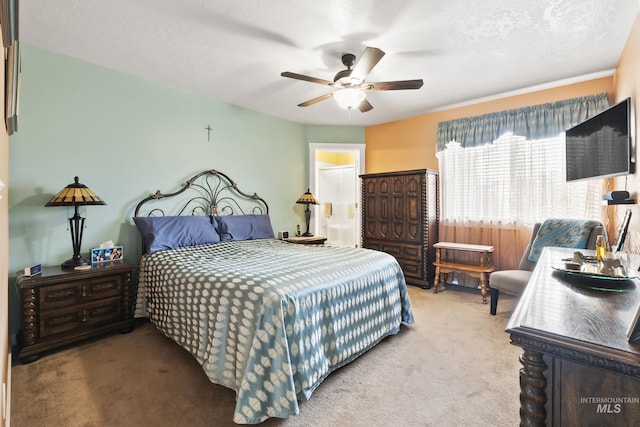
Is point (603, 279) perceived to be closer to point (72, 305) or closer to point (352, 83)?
point (352, 83)

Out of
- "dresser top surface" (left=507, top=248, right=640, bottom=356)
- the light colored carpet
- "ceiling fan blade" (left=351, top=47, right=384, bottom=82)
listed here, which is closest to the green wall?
the light colored carpet

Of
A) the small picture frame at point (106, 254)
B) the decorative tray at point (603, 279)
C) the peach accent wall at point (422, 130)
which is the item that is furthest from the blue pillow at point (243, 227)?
the decorative tray at point (603, 279)

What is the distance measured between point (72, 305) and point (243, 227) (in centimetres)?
190

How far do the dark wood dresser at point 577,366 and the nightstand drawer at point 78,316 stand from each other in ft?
10.2

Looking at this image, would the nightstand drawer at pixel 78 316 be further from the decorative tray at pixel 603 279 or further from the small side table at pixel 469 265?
the small side table at pixel 469 265

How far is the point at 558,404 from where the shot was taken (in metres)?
0.81

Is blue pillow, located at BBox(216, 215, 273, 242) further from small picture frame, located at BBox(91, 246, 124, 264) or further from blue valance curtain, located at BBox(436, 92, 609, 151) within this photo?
blue valance curtain, located at BBox(436, 92, 609, 151)

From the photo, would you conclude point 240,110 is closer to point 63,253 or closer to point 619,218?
point 63,253

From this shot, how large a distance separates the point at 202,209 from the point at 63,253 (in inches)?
58.5

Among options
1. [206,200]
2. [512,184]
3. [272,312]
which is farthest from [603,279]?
[206,200]

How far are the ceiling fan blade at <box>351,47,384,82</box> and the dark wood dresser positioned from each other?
6.37 ft

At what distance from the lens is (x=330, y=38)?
100.0 inches

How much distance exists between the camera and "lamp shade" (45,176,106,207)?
101 inches

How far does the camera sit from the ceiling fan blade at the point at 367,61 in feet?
7.17
